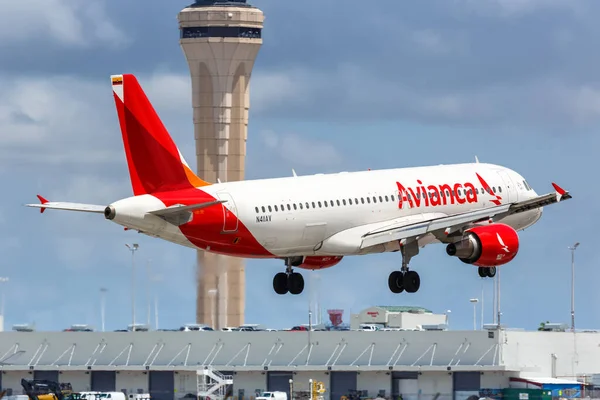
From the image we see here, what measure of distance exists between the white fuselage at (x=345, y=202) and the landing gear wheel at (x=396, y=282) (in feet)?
5.88

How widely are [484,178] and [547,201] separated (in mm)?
9945

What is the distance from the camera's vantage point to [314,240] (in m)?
124

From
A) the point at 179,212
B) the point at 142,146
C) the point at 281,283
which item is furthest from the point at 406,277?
the point at 142,146

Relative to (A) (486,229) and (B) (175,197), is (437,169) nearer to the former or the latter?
(A) (486,229)

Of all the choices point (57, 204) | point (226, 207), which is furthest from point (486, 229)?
point (57, 204)

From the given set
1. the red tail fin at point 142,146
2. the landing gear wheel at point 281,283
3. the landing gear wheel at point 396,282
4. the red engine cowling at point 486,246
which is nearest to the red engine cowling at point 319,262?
the landing gear wheel at point 281,283

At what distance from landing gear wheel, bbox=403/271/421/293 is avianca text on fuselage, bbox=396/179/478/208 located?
14.2ft

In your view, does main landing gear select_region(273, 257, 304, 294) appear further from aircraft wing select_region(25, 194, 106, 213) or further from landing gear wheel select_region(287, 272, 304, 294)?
aircraft wing select_region(25, 194, 106, 213)

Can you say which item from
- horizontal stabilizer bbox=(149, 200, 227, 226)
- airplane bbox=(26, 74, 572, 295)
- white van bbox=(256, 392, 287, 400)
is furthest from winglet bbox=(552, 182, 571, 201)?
white van bbox=(256, 392, 287, 400)

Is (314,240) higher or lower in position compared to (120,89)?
lower

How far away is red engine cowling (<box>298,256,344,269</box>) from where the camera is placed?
129250 millimetres

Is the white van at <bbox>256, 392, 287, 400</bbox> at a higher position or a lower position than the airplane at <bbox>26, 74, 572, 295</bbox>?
lower

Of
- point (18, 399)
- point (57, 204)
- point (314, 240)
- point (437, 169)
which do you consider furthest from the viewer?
point (18, 399)

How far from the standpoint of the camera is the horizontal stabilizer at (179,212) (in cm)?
11512
